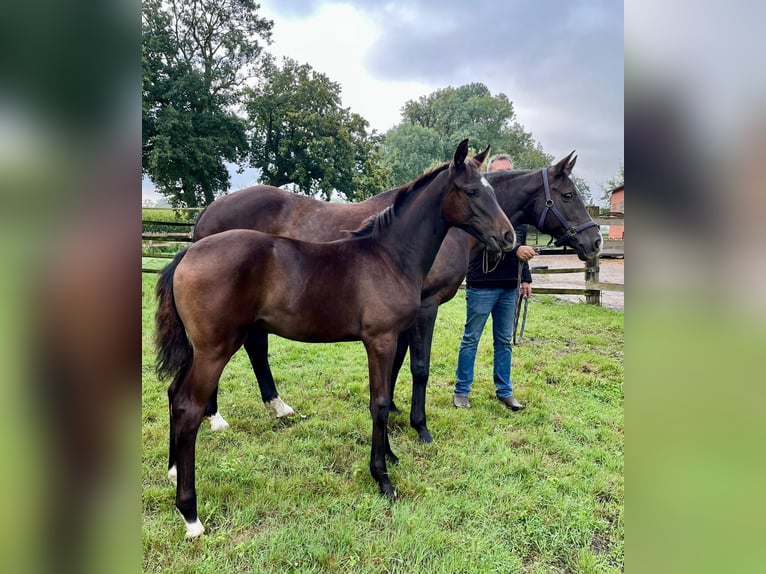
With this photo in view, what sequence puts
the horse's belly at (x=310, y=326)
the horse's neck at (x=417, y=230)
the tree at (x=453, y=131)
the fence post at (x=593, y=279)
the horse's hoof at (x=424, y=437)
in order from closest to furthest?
the horse's belly at (x=310, y=326) → the horse's neck at (x=417, y=230) → the horse's hoof at (x=424, y=437) → the fence post at (x=593, y=279) → the tree at (x=453, y=131)

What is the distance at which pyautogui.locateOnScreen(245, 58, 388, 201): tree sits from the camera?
64.5ft

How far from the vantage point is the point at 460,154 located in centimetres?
259

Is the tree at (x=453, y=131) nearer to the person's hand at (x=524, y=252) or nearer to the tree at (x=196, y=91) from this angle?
the tree at (x=196, y=91)

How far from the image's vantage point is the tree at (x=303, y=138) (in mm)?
19656

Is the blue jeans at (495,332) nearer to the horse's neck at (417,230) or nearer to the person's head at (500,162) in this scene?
the horse's neck at (417,230)

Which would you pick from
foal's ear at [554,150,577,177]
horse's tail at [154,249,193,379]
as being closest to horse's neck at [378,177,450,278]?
horse's tail at [154,249,193,379]

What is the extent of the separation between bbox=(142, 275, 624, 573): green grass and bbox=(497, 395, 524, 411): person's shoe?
0.28ft

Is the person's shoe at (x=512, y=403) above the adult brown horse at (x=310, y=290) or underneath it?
underneath

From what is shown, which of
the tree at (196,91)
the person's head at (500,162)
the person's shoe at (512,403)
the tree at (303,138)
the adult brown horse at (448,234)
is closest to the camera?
the adult brown horse at (448,234)

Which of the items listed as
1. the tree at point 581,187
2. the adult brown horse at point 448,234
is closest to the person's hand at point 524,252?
the adult brown horse at point 448,234

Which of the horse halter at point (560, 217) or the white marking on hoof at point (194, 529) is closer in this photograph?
the white marking on hoof at point (194, 529)

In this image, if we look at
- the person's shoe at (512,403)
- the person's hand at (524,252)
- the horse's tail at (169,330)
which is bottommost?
the person's shoe at (512,403)

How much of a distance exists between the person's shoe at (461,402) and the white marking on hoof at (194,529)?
7.88 ft
